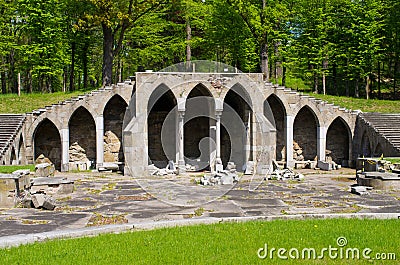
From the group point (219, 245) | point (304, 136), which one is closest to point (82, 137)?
point (304, 136)

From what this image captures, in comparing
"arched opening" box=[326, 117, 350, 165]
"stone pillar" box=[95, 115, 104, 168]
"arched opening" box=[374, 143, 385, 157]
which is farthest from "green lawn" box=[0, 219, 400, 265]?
"arched opening" box=[326, 117, 350, 165]

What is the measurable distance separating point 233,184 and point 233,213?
7.49 m

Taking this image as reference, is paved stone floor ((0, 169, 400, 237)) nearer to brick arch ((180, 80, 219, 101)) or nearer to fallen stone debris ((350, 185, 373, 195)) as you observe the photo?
fallen stone debris ((350, 185, 373, 195))

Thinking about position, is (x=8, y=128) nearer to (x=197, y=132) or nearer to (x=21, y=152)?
(x=21, y=152)

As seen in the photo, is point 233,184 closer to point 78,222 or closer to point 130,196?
point 130,196

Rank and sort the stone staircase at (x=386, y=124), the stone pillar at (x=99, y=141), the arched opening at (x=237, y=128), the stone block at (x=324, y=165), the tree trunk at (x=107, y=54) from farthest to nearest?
the tree trunk at (x=107, y=54), the arched opening at (x=237, y=128), the stone block at (x=324, y=165), the stone pillar at (x=99, y=141), the stone staircase at (x=386, y=124)

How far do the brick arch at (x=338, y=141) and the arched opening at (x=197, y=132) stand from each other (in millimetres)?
7520

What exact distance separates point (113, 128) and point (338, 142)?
45.3 feet

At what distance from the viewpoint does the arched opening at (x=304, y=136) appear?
30578mm

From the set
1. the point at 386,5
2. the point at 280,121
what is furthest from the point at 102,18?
the point at 386,5

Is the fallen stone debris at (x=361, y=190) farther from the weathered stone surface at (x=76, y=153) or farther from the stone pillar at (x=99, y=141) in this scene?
the weathered stone surface at (x=76, y=153)

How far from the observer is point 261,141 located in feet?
90.5

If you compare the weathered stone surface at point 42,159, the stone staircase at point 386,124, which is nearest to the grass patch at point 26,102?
the weathered stone surface at point 42,159

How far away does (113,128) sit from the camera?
96.8 feet
